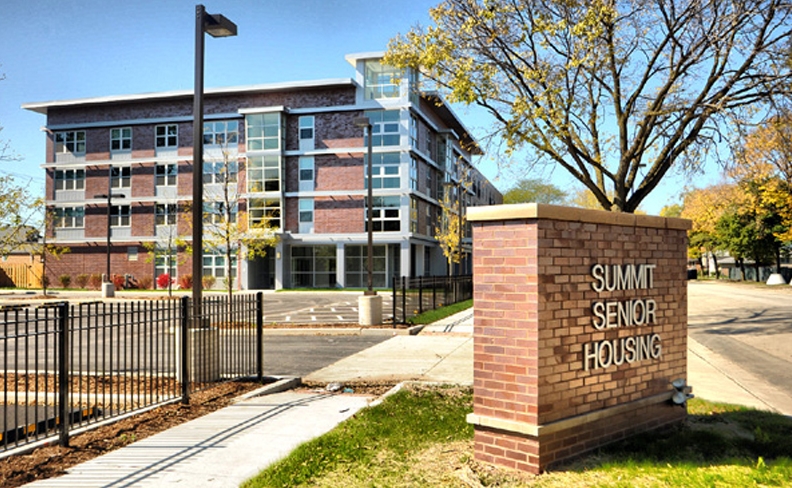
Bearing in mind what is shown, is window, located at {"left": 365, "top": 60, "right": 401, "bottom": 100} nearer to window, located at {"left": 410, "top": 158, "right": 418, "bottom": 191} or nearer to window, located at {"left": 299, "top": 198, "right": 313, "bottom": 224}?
window, located at {"left": 410, "top": 158, "right": 418, "bottom": 191}

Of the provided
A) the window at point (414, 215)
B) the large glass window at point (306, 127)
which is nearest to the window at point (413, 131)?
the window at point (414, 215)

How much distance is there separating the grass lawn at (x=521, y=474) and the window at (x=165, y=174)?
41.6 meters

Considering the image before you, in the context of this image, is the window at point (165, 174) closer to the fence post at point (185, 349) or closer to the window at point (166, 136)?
the window at point (166, 136)

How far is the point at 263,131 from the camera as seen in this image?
41969 millimetres

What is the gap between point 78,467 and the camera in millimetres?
5480

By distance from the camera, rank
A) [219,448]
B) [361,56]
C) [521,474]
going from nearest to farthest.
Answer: [521,474] → [219,448] → [361,56]

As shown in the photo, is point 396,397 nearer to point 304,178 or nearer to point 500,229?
point 500,229

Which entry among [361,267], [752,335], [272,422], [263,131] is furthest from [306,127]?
[272,422]

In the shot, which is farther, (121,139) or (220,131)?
(121,139)

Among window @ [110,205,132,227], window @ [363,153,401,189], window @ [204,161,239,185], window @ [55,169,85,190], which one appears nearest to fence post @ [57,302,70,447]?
window @ [363,153,401,189]

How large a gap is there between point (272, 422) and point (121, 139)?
146ft

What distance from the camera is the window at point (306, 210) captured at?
4181 centimetres

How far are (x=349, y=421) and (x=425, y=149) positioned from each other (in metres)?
40.0

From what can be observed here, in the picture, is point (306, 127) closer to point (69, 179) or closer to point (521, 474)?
point (69, 179)
